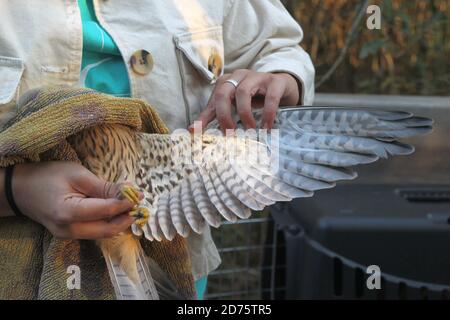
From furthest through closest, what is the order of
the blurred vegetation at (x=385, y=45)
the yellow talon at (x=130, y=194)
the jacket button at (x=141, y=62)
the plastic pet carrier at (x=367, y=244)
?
the blurred vegetation at (x=385, y=45) < the plastic pet carrier at (x=367, y=244) < the jacket button at (x=141, y=62) < the yellow talon at (x=130, y=194)

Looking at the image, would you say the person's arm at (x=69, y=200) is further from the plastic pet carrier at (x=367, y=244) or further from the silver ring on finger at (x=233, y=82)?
the plastic pet carrier at (x=367, y=244)

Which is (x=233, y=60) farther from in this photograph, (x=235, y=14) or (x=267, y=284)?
(x=267, y=284)

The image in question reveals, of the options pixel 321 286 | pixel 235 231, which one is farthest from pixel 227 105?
pixel 235 231

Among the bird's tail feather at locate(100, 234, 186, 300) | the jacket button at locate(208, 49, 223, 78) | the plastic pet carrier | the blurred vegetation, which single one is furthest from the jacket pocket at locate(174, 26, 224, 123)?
the blurred vegetation

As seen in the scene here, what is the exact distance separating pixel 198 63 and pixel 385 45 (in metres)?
2.42

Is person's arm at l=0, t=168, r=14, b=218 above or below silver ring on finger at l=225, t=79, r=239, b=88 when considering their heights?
below

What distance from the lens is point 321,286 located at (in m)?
1.94

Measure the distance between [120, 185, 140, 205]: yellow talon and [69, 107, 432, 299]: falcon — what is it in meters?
0.07

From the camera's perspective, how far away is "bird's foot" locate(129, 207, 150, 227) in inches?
40.0

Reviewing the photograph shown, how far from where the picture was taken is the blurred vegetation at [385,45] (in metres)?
3.53

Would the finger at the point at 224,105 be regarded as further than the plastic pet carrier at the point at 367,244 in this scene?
No

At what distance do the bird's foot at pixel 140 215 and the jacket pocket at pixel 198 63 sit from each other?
0.89 ft

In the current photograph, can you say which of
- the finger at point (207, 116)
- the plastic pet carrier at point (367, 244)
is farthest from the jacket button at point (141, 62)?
the plastic pet carrier at point (367, 244)

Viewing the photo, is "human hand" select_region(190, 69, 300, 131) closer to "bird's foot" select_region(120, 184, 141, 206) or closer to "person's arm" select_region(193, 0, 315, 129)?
"person's arm" select_region(193, 0, 315, 129)
